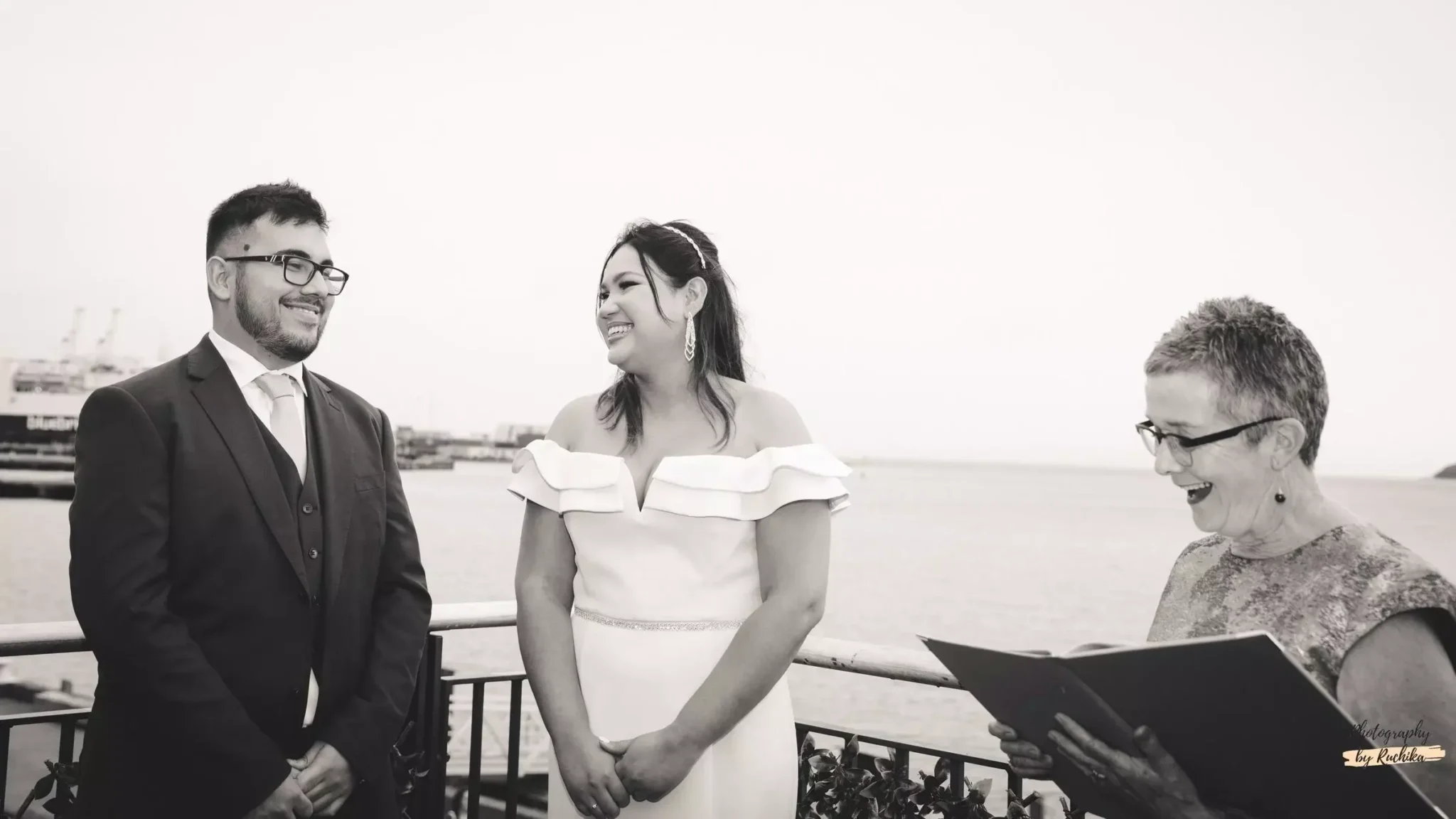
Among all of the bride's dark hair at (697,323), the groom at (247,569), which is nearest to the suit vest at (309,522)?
the groom at (247,569)

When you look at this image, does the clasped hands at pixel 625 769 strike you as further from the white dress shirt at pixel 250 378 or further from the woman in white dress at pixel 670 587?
the white dress shirt at pixel 250 378

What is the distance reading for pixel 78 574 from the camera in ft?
6.21

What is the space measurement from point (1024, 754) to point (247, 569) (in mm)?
1610

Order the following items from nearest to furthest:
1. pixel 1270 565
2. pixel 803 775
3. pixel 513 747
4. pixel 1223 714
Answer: pixel 1223 714
pixel 1270 565
pixel 803 775
pixel 513 747

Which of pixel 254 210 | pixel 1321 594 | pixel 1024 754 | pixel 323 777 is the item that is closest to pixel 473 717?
pixel 323 777

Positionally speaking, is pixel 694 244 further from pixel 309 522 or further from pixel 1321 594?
pixel 1321 594

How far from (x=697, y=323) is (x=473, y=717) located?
1473 millimetres

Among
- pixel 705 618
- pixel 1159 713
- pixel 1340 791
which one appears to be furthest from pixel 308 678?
pixel 1340 791

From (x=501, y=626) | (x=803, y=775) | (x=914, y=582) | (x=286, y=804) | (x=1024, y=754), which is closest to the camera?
(x=1024, y=754)

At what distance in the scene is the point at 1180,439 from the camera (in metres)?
1.73

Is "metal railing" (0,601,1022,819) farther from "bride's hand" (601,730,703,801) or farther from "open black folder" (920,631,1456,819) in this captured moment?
"open black folder" (920,631,1456,819)

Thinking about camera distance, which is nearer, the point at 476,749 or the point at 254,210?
the point at 254,210

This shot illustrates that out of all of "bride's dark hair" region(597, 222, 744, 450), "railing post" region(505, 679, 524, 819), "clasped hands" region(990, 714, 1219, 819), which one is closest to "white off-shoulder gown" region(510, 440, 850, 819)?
"bride's dark hair" region(597, 222, 744, 450)

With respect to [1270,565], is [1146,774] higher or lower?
lower
